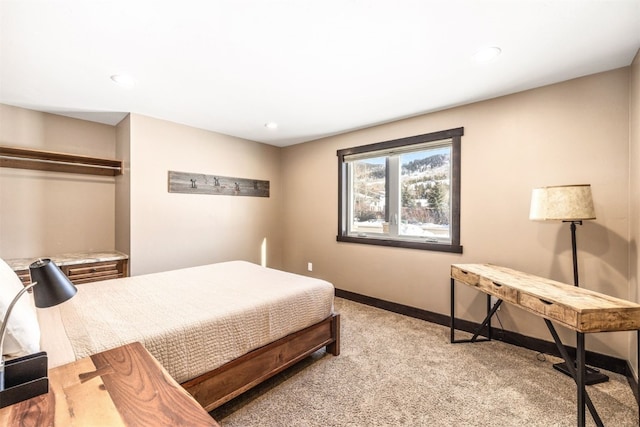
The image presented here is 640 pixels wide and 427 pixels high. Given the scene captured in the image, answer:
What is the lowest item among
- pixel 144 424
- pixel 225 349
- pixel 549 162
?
pixel 225 349

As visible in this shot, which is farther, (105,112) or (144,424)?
(105,112)

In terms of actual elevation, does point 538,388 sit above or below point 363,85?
below

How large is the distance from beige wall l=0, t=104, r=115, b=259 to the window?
3.14m

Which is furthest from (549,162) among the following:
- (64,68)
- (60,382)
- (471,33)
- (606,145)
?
(64,68)

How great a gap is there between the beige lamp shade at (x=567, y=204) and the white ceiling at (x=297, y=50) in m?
0.98

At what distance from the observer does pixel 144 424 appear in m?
0.79

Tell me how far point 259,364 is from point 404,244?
219 cm

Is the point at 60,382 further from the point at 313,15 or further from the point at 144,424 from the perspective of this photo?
the point at 313,15

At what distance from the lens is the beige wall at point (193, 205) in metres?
3.28

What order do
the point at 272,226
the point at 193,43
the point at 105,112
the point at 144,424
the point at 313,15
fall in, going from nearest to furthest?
the point at 144,424 < the point at 313,15 < the point at 193,43 < the point at 105,112 < the point at 272,226

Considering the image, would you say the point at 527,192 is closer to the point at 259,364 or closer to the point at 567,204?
the point at 567,204

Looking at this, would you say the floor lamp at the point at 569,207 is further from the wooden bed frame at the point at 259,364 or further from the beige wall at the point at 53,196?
the beige wall at the point at 53,196

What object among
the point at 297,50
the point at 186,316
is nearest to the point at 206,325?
the point at 186,316

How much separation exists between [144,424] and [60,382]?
1.47 feet
